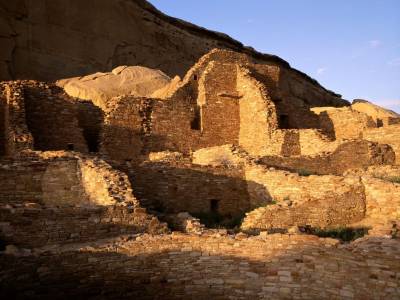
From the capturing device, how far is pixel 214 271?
7.79m

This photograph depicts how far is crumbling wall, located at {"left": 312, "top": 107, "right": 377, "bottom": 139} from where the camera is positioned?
21.1 m

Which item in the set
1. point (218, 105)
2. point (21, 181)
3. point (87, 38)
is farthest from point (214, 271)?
point (87, 38)

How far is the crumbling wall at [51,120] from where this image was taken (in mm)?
15633

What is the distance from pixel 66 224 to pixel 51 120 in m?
7.65

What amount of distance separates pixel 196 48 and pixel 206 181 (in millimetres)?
21662

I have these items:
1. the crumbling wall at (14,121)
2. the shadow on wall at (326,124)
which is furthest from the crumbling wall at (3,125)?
the shadow on wall at (326,124)

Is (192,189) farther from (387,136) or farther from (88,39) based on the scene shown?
(88,39)

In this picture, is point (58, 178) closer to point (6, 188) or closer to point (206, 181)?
point (6, 188)

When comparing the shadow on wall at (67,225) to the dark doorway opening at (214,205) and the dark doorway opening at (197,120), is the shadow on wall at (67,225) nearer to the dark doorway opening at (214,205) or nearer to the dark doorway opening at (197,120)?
the dark doorway opening at (214,205)

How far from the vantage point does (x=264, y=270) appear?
770 cm

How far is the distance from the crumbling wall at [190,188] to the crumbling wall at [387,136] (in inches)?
300

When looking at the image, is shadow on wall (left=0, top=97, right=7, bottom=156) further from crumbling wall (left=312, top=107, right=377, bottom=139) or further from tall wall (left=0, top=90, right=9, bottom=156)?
crumbling wall (left=312, top=107, right=377, bottom=139)

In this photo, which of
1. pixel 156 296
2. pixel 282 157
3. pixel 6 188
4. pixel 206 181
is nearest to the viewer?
pixel 156 296

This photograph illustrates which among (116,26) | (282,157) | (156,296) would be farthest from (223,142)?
(116,26)
